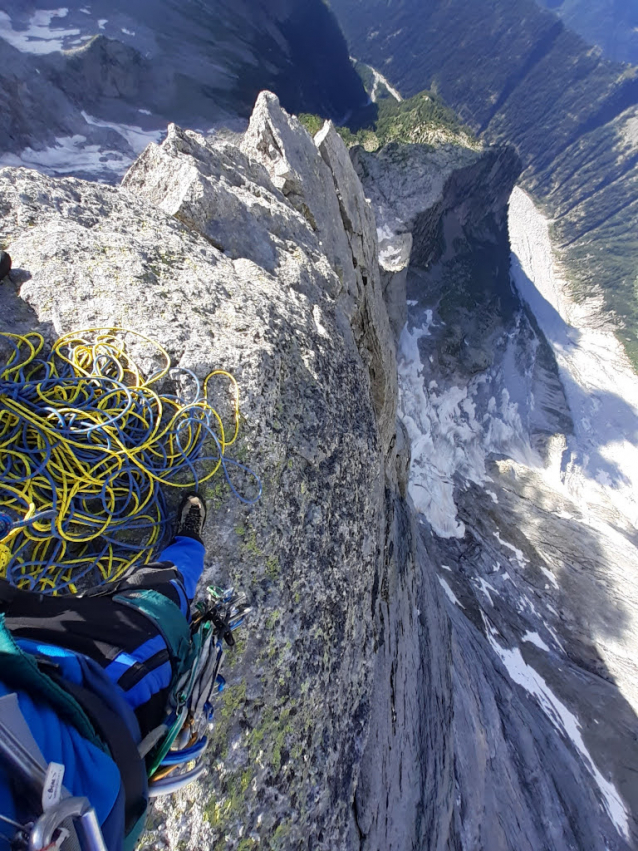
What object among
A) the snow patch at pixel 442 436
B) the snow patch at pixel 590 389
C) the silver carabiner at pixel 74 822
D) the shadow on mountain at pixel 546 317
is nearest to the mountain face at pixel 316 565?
the silver carabiner at pixel 74 822

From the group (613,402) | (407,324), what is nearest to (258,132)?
(407,324)

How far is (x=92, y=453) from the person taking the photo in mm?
3219

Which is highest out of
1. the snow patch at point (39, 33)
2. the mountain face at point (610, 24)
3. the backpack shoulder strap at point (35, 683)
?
the mountain face at point (610, 24)

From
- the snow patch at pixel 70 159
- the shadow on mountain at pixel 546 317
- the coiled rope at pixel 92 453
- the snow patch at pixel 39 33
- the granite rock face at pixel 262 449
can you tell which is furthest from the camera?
the shadow on mountain at pixel 546 317

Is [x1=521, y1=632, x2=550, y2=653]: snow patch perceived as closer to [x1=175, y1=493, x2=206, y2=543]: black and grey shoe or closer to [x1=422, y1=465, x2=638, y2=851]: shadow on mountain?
[x1=422, y1=465, x2=638, y2=851]: shadow on mountain

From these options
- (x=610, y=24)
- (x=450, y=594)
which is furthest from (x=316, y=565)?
(x=610, y=24)

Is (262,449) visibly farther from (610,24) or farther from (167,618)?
(610,24)

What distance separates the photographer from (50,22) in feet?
119

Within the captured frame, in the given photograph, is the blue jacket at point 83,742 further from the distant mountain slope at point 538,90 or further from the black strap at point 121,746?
the distant mountain slope at point 538,90

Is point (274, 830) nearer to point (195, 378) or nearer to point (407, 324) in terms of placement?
point (195, 378)

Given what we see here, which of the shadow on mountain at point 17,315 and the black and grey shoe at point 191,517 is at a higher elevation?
the shadow on mountain at point 17,315

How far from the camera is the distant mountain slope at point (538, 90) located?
9269 cm

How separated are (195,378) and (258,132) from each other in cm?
831

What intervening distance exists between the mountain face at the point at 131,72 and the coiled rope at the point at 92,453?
31158 mm
